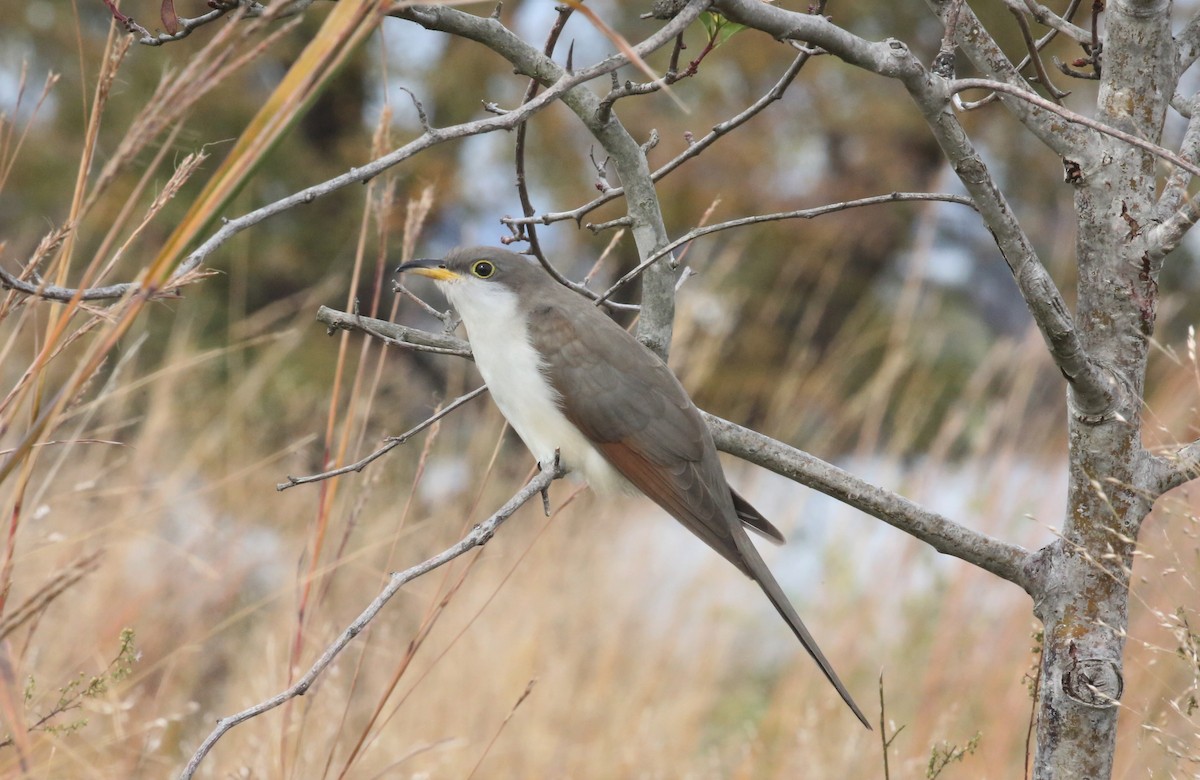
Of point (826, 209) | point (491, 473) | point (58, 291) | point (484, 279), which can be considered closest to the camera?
point (58, 291)

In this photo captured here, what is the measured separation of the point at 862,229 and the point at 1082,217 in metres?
9.27

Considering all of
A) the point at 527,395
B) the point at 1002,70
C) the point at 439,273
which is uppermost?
the point at 1002,70

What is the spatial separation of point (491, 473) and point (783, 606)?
7.17 ft

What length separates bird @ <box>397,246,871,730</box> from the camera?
9.07ft

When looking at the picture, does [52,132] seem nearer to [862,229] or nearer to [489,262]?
[862,229]

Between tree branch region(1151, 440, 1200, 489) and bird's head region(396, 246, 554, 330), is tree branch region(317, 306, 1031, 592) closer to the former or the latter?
tree branch region(1151, 440, 1200, 489)

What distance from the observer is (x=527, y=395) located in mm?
2902

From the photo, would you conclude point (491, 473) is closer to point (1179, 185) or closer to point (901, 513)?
point (901, 513)

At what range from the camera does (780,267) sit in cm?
1070

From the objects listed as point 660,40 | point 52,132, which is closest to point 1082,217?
point 660,40

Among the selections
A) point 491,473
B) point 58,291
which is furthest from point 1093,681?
point 491,473

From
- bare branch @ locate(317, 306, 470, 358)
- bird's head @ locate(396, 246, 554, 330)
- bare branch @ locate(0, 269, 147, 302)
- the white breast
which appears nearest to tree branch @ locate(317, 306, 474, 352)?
bare branch @ locate(317, 306, 470, 358)

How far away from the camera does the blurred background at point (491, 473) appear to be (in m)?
2.52

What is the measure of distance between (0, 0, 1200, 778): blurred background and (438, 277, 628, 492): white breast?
1.07 ft
